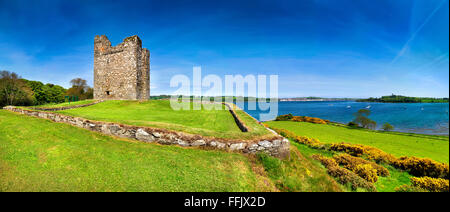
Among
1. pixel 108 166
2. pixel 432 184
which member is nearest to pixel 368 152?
pixel 432 184

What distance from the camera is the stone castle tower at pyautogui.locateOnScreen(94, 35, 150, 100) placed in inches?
707

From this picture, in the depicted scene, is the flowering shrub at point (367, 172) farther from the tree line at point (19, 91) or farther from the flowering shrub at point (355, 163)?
the tree line at point (19, 91)

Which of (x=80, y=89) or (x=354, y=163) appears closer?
(x=354, y=163)

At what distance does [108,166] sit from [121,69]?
18.2 meters

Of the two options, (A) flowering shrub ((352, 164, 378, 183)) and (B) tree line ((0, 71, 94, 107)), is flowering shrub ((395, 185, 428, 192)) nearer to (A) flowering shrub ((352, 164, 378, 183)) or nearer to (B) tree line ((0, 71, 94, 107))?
(A) flowering shrub ((352, 164, 378, 183))

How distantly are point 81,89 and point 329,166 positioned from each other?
6241 cm

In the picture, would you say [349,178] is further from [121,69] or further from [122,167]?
[121,69]

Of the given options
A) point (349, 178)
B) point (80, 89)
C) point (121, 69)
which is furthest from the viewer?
point (80, 89)

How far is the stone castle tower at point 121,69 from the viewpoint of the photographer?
1795 centimetres

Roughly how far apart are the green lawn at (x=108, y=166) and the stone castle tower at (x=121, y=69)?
44.0 ft

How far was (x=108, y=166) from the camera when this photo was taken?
3961mm

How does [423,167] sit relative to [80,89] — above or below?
below

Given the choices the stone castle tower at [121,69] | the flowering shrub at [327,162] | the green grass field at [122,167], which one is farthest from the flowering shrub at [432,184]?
the stone castle tower at [121,69]
